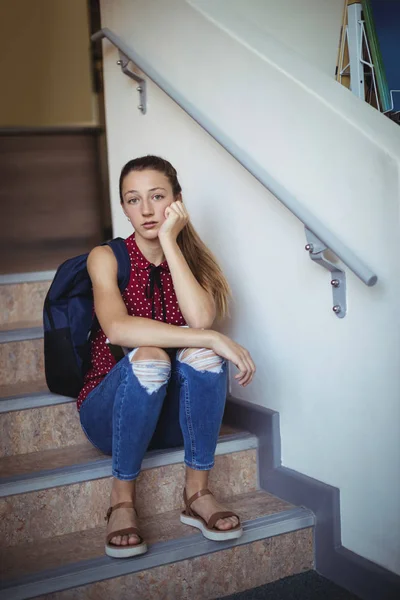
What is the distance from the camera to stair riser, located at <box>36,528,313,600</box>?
1573 millimetres

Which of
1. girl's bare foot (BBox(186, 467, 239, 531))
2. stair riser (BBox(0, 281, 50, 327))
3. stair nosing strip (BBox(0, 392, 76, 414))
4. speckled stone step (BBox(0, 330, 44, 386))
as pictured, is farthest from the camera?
stair riser (BBox(0, 281, 50, 327))

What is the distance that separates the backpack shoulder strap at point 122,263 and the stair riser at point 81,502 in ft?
1.65

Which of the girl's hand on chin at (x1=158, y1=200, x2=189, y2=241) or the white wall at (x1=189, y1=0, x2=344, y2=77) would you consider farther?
the white wall at (x1=189, y1=0, x2=344, y2=77)

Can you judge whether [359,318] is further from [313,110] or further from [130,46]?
[130,46]

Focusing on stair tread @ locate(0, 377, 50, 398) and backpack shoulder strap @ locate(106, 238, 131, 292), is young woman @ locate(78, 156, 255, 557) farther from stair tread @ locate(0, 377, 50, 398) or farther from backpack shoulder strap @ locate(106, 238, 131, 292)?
stair tread @ locate(0, 377, 50, 398)

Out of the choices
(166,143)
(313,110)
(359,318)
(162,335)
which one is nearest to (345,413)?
(359,318)

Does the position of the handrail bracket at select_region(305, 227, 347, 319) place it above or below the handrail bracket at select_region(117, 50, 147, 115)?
below

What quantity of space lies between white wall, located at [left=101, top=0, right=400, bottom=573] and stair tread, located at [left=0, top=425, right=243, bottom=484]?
1.73 feet

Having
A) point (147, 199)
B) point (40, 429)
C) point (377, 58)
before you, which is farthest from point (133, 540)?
point (377, 58)

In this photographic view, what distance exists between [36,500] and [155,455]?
0.33m

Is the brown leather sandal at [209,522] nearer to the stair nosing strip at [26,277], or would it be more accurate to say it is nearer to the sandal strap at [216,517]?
the sandal strap at [216,517]

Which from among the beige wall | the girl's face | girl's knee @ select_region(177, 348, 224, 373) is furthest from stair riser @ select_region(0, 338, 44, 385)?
the beige wall

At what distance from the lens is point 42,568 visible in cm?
157

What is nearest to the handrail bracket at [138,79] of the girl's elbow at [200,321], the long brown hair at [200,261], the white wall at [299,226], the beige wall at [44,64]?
the white wall at [299,226]
